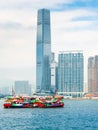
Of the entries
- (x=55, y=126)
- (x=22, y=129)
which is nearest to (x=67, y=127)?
(x=55, y=126)

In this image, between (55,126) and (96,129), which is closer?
(96,129)

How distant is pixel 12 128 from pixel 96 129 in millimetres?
23170

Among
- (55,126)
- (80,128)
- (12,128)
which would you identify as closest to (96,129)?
(80,128)

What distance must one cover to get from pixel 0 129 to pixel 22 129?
6327mm

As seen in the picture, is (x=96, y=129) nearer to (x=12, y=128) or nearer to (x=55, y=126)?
(x=55, y=126)

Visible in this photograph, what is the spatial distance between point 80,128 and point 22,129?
1639 cm

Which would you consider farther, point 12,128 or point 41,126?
point 41,126

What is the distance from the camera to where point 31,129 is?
11681 centimetres

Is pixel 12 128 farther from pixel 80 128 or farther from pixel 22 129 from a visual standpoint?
pixel 80 128

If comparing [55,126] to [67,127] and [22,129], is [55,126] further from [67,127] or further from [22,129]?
[22,129]

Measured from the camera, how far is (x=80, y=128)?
11981 centimetres

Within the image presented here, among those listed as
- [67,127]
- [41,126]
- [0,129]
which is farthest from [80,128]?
[0,129]

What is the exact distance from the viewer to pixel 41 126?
12706 cm

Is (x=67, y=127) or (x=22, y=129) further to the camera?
(x=67, y=127)
